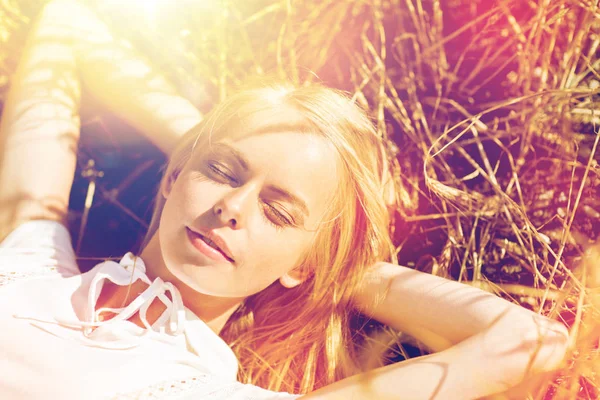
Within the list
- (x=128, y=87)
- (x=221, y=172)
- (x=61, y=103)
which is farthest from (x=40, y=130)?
(x=221, y=172)

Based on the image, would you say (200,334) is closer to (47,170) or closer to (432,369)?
(432,369)

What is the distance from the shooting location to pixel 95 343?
1.42 m

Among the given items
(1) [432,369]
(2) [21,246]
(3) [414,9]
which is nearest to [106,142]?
(2) [21,246]

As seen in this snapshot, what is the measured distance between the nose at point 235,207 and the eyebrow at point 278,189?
6 centimetres

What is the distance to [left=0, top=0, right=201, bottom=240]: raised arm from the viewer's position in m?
1.79

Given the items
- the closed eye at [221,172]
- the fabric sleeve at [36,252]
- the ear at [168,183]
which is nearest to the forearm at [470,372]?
the closed eye at [221,172]

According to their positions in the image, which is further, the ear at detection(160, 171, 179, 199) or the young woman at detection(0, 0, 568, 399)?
the ear at detection(160, 171, 179, 199)

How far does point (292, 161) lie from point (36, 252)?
87cm

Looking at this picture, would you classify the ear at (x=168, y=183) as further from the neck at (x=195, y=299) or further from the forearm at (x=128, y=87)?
the forearm at (x=128, y=87)

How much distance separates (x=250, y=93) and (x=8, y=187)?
86cm

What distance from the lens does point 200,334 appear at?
1.58 m

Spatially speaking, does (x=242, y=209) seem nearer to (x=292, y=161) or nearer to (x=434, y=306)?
(x=292, y=161)

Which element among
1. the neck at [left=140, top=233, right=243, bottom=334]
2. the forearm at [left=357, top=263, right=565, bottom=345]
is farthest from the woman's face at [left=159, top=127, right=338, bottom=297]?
the forearm at [left=357, top=263, right=565, bottom=345]

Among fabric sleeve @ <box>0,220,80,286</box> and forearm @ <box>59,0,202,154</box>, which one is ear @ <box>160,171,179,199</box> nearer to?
forearm @ <box>59,0,202,154</box>
